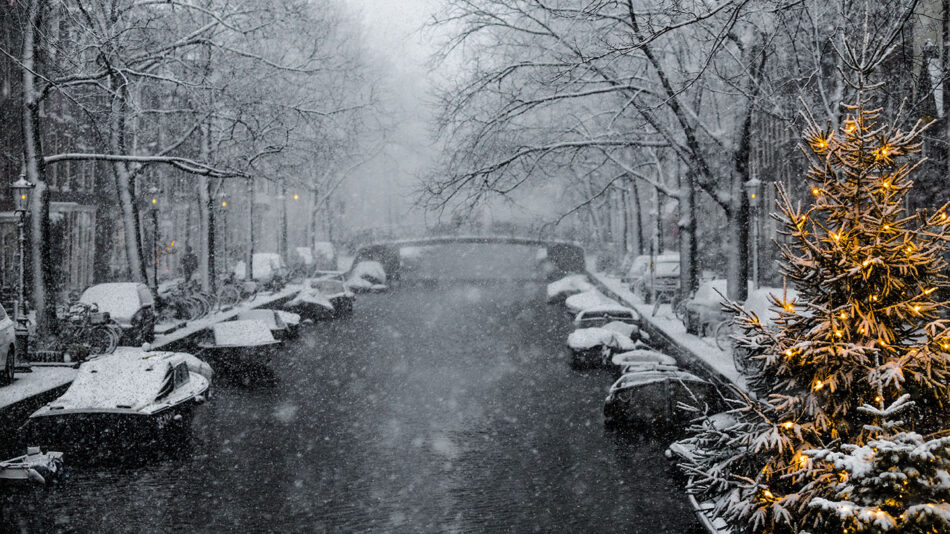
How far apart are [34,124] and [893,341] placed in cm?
1703

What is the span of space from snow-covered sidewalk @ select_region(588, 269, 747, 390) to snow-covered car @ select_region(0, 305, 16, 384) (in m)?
11.6

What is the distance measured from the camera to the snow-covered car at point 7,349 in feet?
44.6

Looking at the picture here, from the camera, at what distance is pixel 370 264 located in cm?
4691

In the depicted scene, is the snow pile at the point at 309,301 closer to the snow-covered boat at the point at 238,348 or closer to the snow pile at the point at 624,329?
the snow-covered boat at the point at 238,348

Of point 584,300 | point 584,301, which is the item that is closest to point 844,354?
point 584,301

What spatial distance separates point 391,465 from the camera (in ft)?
39.1

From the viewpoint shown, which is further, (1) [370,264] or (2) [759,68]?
(1) [370,264]

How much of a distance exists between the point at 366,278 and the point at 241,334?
87.2 ft

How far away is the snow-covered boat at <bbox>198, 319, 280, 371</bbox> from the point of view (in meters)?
18.3

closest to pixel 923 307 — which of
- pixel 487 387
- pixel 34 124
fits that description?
pixel 487 387

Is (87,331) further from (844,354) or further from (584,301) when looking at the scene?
(584,301)

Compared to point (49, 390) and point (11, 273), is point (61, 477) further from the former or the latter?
point (11, 273)

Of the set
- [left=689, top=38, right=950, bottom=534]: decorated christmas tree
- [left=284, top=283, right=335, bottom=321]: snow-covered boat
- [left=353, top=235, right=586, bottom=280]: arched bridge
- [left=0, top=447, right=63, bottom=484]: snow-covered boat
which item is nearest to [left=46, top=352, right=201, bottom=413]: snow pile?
[left=0, top=447, right=63, bottom=484]: snow-covered boat

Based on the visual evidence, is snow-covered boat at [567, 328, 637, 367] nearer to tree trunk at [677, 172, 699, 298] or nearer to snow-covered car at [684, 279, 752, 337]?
snow-covered car at [684, 279, 752, 337]
